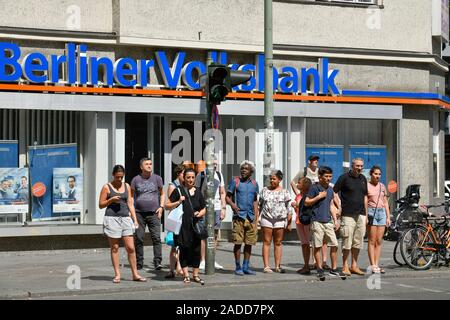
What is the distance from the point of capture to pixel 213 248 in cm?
1473

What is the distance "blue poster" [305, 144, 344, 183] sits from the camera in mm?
→ 21359

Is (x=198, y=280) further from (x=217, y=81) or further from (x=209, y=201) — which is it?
(x=217, y=81)

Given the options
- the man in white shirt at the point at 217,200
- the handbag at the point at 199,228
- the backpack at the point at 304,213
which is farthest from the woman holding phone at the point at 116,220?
the backpack at the point at 304,213

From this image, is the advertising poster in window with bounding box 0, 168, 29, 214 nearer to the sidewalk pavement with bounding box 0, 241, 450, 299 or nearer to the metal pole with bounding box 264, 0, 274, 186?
the sidewalk pavement with bounding box 0, 241, 450, 299

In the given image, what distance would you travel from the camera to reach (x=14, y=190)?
18328mm

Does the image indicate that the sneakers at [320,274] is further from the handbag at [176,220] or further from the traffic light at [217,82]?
the traffic light at [217,82]

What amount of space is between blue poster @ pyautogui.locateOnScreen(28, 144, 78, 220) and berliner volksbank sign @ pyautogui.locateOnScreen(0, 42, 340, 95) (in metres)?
1.40

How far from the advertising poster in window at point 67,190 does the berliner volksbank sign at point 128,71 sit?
182cm

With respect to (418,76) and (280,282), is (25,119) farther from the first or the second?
(418,76)

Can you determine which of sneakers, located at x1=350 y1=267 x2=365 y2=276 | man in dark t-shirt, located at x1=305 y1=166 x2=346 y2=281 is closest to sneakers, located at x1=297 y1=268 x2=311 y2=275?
man in dark t-shirt, located at x1=305 y1=166 x2=346 y2=281

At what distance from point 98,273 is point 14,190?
3.99 metres

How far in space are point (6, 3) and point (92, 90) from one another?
2337mm

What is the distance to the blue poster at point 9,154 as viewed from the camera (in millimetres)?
18281
